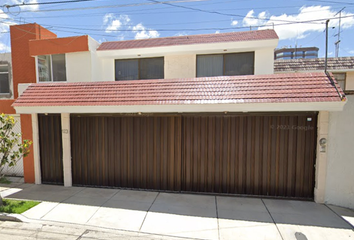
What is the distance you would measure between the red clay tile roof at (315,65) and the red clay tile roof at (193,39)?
134 inches

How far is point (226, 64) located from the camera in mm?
9094

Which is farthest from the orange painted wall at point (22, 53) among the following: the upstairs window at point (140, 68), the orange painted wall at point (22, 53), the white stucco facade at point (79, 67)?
the upstairs window at point (140, 68)

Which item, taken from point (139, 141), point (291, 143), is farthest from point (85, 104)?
point (291, 143)

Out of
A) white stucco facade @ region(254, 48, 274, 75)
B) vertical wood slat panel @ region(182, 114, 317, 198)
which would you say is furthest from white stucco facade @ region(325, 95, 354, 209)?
white stucco facade @ region(254, 48, 274, 75)

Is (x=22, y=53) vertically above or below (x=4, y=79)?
above

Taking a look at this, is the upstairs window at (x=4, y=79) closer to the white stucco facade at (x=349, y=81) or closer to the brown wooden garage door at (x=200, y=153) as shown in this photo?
the brown wooden garage door at (x=200, y=153)

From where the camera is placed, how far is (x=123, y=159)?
20.8 ft

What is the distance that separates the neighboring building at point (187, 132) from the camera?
5.16 m

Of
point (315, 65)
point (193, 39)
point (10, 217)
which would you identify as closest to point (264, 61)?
point (193, 39)

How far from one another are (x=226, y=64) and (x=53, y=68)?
8.68 metres

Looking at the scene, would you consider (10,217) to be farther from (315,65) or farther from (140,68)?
(315,65)

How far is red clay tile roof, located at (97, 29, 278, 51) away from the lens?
29.8 ft

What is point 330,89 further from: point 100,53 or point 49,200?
point 100,53

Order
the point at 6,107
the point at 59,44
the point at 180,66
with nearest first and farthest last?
the point at 6,107
the point at 59,44
the point at 180,66
